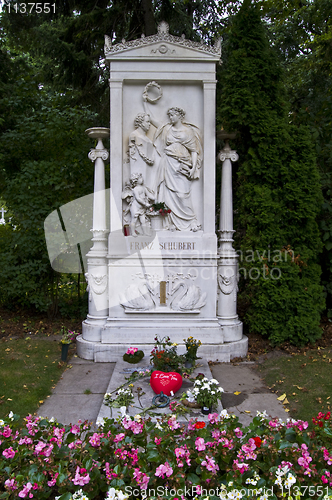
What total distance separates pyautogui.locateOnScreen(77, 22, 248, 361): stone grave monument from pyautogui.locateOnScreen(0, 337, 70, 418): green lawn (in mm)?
569

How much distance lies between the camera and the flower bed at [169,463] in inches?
95.3

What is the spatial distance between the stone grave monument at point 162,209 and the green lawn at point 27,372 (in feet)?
1.87

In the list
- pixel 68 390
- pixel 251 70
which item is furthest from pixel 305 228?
pixel 68 390

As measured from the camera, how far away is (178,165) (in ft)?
19.7

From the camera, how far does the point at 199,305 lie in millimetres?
5879

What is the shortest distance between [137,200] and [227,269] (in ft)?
5.61

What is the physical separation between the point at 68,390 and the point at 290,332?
10.9 feet

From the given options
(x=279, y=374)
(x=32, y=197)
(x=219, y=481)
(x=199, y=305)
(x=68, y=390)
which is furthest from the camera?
(x=32, y=197)

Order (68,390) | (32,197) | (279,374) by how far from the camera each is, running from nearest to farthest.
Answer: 1. (68,390)
2. (279,374)
3. (32,197)

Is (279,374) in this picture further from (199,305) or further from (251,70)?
A: (251,70)

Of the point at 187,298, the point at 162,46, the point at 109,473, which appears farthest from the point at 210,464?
the point at 162,46

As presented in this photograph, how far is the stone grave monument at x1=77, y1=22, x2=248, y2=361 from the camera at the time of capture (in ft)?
19.3

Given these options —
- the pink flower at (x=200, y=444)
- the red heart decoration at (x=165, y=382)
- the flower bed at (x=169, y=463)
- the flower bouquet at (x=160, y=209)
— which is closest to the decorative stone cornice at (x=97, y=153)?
the flower bouquet at (x=160, y=209)

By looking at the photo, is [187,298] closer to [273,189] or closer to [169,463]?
[273,189]
